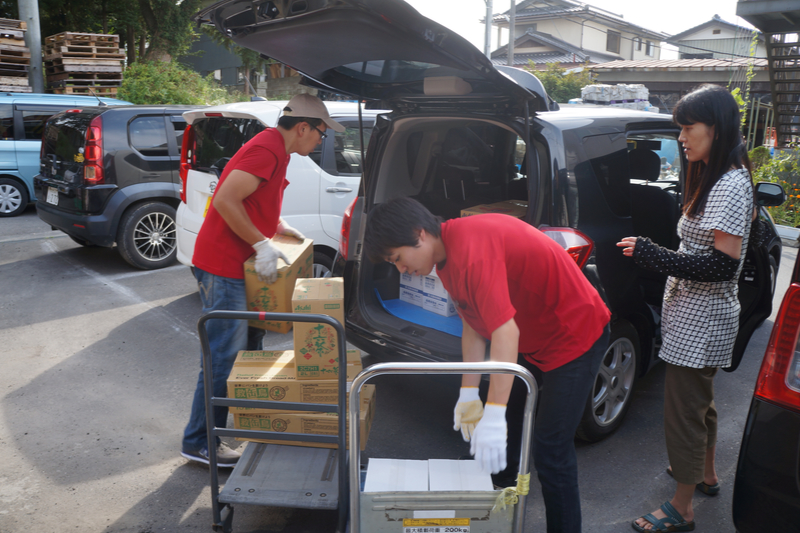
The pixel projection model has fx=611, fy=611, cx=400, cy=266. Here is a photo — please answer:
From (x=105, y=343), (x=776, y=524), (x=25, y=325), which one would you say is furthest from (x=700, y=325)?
(x=25, y=325)

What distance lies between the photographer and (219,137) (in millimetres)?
5281

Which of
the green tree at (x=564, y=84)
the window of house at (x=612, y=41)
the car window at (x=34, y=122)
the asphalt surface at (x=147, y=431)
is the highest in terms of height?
the window of house at (x=612, y=41)

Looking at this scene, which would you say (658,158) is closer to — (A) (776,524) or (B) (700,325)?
(B) (700,325)

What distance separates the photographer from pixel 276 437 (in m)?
2.58

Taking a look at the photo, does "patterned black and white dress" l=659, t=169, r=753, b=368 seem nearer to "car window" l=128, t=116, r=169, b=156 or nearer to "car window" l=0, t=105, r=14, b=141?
"car window" l=128, t=116, r=169, b=156

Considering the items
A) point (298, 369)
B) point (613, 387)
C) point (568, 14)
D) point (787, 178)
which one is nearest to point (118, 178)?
point (298, 369)

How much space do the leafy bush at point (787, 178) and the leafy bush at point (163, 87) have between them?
11868 mm

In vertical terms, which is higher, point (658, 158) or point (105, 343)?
point (658, 158)

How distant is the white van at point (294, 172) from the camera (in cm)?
509

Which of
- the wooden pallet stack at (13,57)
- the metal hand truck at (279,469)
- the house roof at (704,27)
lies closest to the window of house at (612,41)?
the house roof at (704,27)

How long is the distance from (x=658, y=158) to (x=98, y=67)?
1158 centimetres

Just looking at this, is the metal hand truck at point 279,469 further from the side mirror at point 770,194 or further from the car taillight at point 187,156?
the car taillight at point 187,156

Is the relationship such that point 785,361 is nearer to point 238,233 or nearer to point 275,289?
point 275,289

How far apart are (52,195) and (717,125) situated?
6763 millimetres
